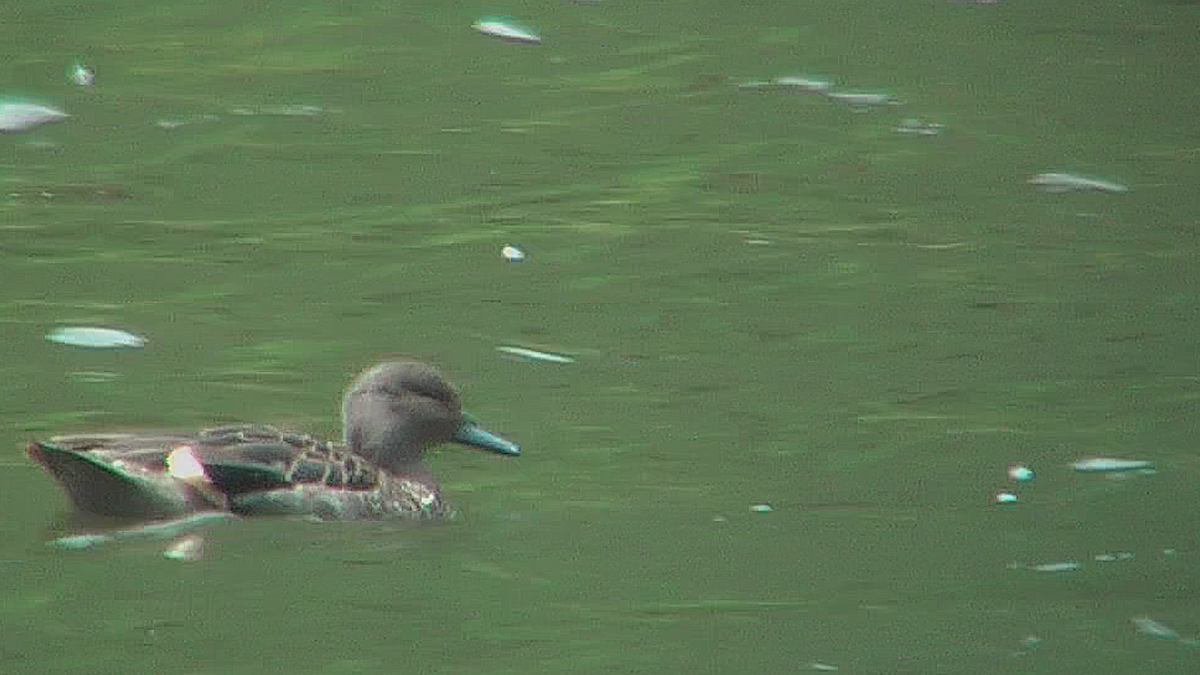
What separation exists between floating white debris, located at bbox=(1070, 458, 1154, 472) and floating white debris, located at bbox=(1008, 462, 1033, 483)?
0.14 metres

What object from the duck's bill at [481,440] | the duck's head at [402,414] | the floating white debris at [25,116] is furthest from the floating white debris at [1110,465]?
the floating white debris at [25,116]

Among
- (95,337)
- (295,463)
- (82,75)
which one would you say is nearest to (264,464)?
(295,463)

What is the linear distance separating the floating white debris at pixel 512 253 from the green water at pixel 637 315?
45mm

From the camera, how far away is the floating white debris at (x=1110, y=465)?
8891 mm

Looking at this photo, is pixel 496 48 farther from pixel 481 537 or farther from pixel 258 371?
pixel 481 537

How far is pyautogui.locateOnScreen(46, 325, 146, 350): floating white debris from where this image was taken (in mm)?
9531

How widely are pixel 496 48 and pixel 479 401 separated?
12.3 ft

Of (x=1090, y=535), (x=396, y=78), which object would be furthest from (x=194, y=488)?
(x=396, y=78)

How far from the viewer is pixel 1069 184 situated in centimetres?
1183

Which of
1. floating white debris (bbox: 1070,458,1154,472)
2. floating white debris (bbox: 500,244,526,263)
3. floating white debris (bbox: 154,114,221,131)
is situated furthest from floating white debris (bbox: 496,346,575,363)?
floating white debris (bbox: 154,114,221,131)

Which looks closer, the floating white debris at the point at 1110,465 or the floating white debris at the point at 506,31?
the floating white debris at the point at 1110,465

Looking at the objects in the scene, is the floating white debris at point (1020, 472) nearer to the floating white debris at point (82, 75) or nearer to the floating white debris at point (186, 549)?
the floating white debris at point (186, 549)

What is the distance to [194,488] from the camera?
8367 millimetres

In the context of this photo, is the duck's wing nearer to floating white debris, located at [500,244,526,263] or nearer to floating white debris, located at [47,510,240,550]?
floating white debris, located at [47,510,240,550]
